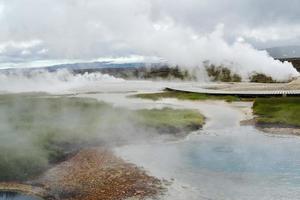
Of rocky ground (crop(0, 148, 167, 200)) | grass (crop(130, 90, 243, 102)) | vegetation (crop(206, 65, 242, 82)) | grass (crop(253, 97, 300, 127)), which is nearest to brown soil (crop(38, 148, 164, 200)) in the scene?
rocky ground (crop(0, 148, 167, 200))

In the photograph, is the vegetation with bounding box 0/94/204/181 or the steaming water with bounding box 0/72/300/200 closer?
the steaming water with bounding box 0/72/300/200

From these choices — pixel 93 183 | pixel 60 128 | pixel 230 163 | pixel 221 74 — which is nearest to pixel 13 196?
pixel 93 183

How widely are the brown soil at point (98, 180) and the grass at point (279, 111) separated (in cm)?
1655

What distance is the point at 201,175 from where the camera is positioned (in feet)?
74.0

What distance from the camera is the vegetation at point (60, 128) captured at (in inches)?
963

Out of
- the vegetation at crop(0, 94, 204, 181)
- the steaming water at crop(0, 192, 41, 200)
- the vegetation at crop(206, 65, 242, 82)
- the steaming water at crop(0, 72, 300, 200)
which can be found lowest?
the steaming water at crop(0, 192, 41, 200)

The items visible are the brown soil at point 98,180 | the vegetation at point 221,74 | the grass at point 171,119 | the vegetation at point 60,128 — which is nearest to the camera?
the brown soil at point 98,180

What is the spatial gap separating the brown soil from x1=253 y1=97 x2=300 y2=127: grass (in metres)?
16.5

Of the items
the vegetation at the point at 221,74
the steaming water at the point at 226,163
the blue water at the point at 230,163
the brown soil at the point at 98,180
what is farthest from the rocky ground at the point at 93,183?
the vegetation at the point at 221,74

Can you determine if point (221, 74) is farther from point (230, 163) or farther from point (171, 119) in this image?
point (230, 163)

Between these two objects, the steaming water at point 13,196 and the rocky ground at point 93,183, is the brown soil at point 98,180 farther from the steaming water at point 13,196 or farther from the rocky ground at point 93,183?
the steaming water at point 13,196

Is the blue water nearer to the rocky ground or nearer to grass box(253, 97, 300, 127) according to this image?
the rocky ground

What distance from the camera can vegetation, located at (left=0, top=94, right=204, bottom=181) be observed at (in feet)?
80.2

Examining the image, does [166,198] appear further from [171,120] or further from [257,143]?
[171,120]
